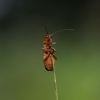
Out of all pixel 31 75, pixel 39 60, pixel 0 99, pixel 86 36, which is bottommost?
pixel 0 99

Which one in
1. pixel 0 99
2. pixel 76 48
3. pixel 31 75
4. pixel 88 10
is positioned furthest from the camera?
pixel 88 10

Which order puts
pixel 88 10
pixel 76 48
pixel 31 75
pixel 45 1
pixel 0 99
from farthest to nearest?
pixel 45 1, pixel 88 10, pixel 76 48, pixel 31 75, pixel 0 99

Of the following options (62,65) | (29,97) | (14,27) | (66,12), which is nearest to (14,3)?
(14,27)

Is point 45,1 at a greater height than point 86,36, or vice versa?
point 45,1

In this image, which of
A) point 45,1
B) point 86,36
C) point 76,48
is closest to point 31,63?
point 76,48

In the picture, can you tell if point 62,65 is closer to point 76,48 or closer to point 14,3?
point 76,48

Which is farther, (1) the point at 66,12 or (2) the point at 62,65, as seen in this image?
(1) the point at 66,12

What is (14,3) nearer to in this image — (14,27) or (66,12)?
(14,27)
